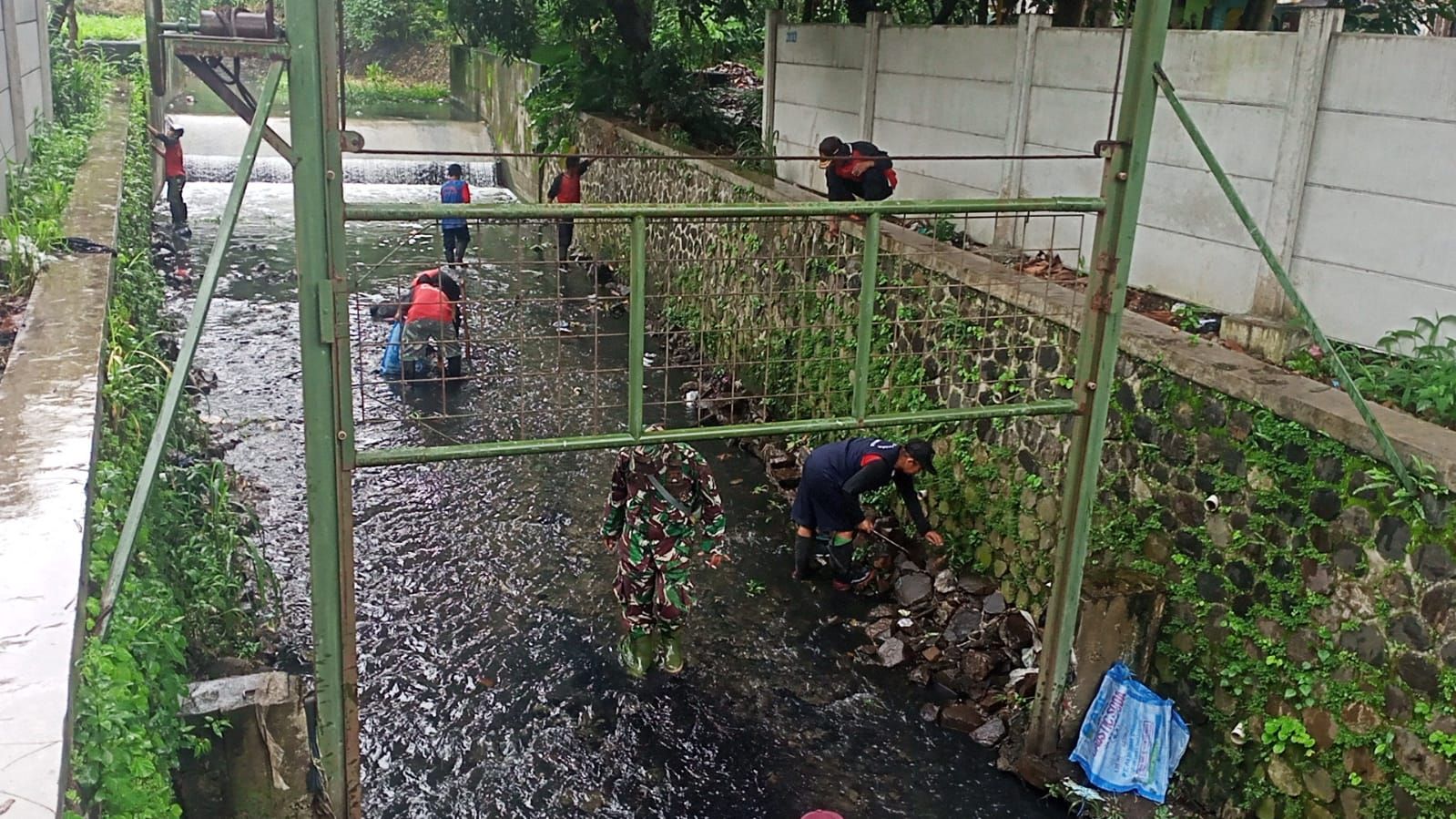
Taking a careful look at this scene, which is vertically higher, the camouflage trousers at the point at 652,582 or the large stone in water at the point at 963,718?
the camouflage trousers at the point at 652,582

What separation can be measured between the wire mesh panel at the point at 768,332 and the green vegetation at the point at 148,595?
100cm

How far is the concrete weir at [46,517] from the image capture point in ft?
8.77

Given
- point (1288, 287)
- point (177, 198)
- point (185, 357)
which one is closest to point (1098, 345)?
point (1288, 287)

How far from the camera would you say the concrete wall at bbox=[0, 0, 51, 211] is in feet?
25.6

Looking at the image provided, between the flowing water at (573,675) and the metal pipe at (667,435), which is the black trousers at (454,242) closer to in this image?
the flowing water at (573,675)

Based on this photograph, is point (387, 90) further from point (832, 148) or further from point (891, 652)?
point (891, 652)

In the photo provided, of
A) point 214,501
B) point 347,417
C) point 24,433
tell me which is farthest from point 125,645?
point 214,501

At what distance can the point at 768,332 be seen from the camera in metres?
6.66

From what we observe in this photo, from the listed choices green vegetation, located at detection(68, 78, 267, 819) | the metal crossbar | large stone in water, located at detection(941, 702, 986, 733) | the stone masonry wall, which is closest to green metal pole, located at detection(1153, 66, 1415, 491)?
the stone masonry wall

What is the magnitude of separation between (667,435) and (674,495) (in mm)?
1737

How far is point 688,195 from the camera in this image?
44.5ft

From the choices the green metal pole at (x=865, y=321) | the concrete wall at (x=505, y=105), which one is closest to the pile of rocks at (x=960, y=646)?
the green metal pole at (x=865, y=321)

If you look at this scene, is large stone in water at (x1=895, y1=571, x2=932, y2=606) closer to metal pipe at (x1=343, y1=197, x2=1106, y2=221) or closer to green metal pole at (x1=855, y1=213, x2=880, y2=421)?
green metal pole at (x1=855, y1=213, x2=880, y2=421)

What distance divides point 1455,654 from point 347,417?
417cm
